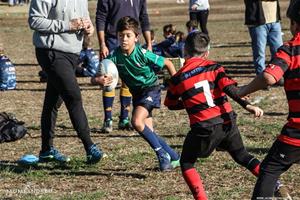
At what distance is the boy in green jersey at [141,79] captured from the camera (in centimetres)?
733

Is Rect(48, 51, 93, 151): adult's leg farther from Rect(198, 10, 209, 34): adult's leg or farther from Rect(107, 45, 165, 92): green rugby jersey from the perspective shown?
Rect(198, 10, 209, 34): adult's leg

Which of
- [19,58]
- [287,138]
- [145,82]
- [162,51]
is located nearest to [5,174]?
[145,82]

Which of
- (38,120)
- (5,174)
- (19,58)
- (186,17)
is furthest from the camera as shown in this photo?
(186,17)

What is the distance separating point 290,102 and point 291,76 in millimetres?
189

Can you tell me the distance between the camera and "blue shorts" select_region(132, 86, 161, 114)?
748 cm

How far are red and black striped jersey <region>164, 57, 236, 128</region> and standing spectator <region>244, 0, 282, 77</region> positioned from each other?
260 inches

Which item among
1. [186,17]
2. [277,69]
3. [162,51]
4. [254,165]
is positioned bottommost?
[186,17]

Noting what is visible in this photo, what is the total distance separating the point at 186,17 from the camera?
34.9m

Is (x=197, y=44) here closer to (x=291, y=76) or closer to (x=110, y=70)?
(x=291, y=76)

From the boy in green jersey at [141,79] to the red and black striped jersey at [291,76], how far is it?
2095 millimetres

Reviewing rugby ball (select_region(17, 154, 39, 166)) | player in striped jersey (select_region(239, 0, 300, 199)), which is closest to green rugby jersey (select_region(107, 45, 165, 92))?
rugby ball (select_region(17, 154, 39, 166))

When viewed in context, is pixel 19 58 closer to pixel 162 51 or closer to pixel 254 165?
pixel 162 51

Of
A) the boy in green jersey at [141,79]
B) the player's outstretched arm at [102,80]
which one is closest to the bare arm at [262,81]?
the boy in green jersey at [141,79]

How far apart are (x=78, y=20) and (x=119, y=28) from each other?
0.43m
